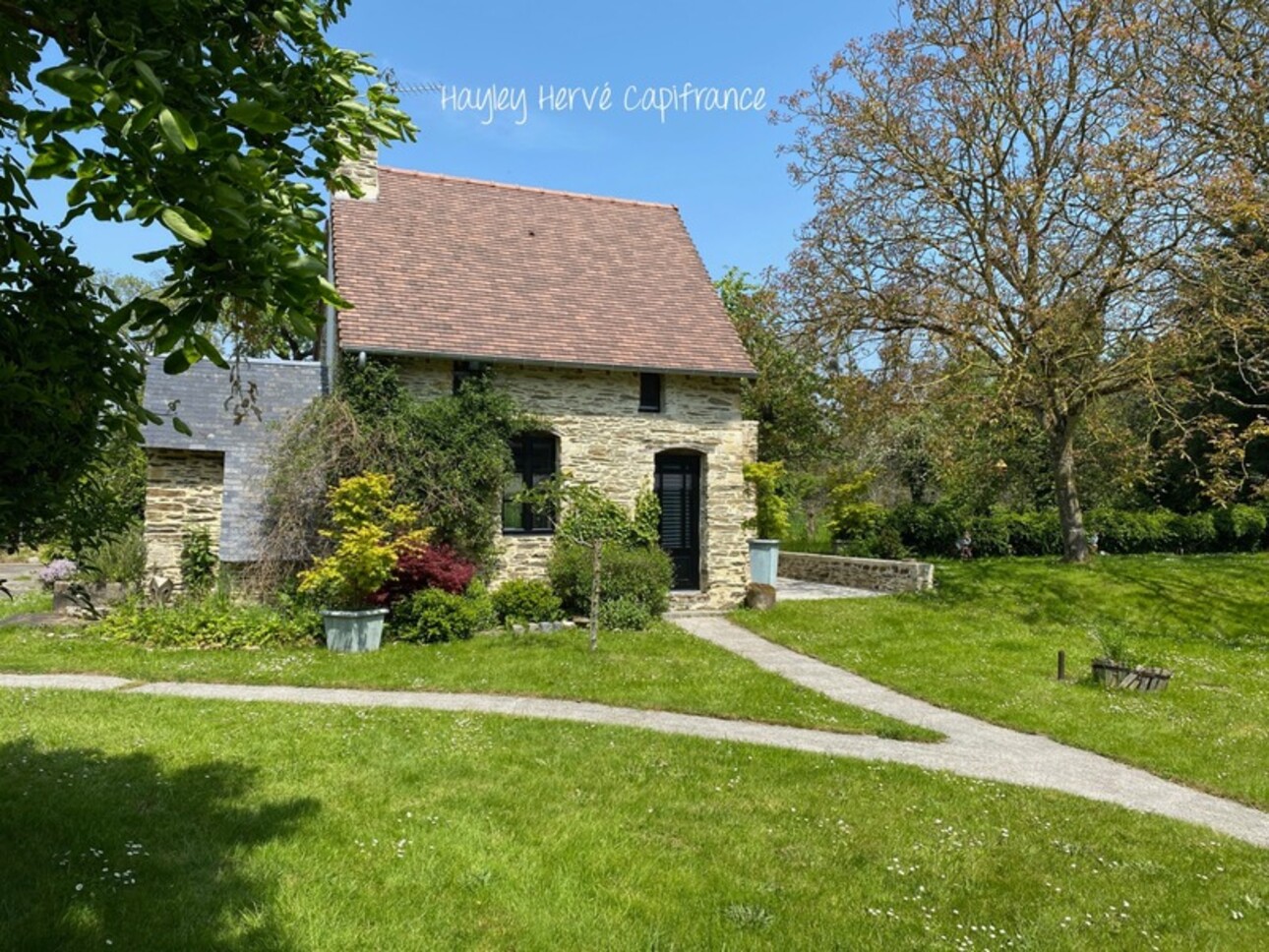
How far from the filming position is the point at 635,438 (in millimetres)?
15250

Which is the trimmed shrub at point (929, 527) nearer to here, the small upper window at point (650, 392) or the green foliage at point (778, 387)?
the green foliage at point (778, 387)

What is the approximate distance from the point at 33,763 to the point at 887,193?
1847cm

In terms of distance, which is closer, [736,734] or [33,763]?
[33,763]

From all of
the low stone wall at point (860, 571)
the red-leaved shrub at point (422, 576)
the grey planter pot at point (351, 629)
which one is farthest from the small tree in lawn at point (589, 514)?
the low stone wall at point (860, 571)

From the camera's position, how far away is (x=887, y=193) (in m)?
18.2

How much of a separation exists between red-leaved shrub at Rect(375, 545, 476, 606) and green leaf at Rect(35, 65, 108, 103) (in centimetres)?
1065

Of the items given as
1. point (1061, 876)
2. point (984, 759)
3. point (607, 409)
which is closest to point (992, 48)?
point (607, 409)

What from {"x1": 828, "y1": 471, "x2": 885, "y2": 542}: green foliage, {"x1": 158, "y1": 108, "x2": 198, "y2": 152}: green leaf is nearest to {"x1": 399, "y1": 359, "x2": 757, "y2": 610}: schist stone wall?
{"x1": 828, "y1": 471, "x2": 885, "y2": 542}: green foliage

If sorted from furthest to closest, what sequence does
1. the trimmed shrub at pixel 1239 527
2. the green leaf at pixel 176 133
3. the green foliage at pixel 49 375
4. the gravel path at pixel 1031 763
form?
the trimmed shrub at pixel 1239 527 → the gravel path at pixel 1031 763 → the green foliage at pixel 49 375 → the green leaf at pixel 176 133

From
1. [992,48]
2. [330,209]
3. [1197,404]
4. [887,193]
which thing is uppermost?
[992,48]

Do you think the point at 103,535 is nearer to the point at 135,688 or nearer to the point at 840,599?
the point at 135,688

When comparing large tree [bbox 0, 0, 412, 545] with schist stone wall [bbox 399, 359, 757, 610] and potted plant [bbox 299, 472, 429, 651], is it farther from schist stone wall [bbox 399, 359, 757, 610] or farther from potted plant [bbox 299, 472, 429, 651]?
schist stone wall [bbox 399, 359, 757, 610]

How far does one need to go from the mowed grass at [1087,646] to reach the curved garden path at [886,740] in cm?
39

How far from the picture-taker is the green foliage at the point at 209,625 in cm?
1143
